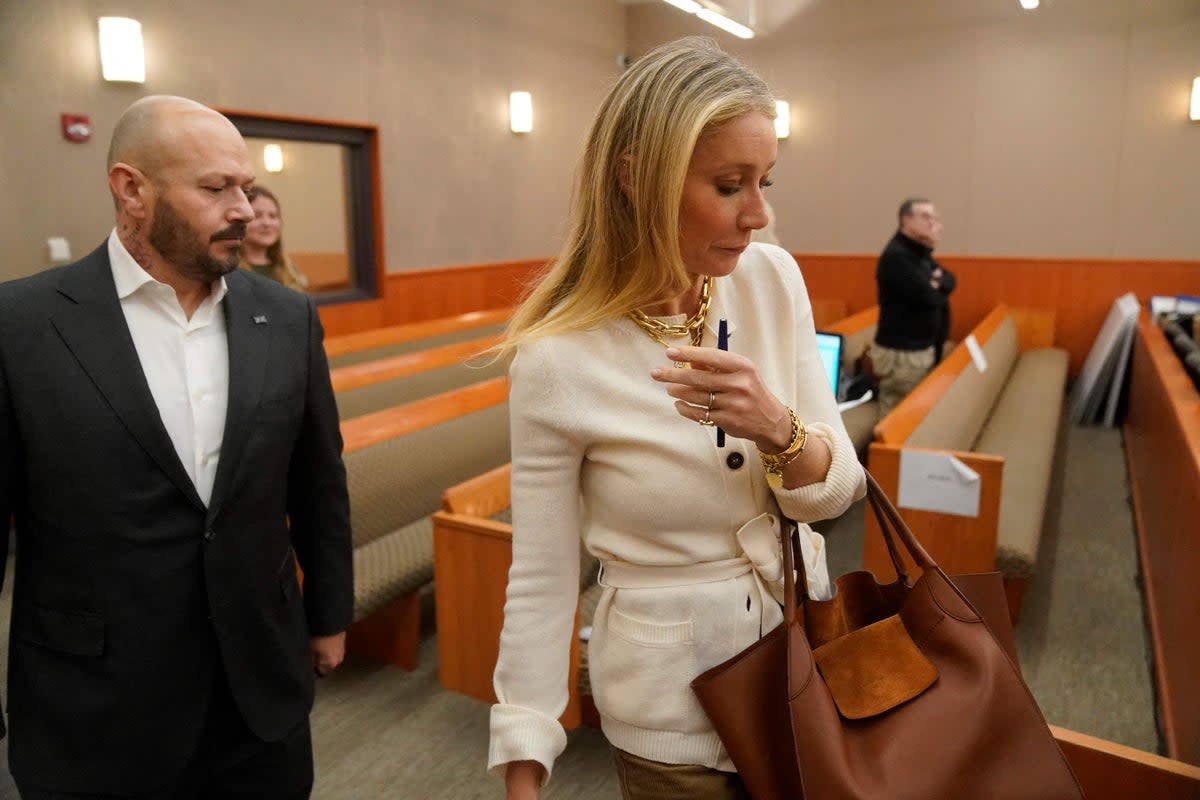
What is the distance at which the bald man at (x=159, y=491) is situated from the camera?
56.9 inches

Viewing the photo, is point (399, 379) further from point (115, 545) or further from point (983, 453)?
point (115, 545)

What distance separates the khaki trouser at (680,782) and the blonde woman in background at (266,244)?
3.72 m

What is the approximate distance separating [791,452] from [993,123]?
8088 millimetres

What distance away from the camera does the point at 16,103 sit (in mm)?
4480

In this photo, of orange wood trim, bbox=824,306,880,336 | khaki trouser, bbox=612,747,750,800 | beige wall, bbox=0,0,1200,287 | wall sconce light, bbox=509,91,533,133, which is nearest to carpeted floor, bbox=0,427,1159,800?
khaki trouser, bbox=612,747,750,800

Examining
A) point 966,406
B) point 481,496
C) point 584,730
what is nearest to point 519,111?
point 966,406

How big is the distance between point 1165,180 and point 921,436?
18.5ft

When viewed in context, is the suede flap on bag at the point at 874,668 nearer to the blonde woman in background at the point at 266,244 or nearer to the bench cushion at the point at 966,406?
the bench cushion at the point at 966,406

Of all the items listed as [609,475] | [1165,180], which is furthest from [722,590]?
[1165,180]

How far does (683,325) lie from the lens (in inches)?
44.8

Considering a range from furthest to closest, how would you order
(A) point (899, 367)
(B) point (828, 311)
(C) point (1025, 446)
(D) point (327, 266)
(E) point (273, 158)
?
(B) point (828, 311) < (D) point (327, 266) < (E) point (273, 158) < (A) point (899, 367) < (C) point (1025, 446)

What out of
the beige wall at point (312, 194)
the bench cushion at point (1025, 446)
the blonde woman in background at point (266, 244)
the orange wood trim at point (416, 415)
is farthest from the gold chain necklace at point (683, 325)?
the beige wall at point (312, 194)

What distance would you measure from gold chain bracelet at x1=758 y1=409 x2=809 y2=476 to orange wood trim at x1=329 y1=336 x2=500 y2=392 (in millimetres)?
3030

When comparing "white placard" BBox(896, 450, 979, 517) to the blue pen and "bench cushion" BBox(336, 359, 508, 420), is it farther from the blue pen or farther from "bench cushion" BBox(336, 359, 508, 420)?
the blue pen
